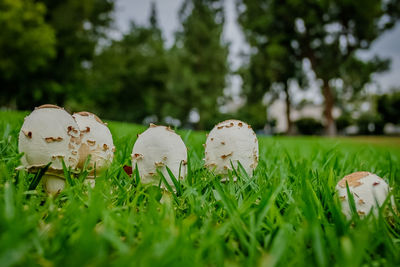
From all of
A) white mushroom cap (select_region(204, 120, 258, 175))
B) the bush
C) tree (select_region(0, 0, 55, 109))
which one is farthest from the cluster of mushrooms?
the bush

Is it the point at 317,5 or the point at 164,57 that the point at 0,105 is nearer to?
the point at 164,57

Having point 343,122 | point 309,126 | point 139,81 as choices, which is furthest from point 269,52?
point 343,122

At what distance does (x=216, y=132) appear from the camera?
1348 millimetres

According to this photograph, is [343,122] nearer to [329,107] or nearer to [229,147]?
[329,107]

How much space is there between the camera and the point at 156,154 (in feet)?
3.73

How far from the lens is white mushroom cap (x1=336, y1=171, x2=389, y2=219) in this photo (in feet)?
3.37

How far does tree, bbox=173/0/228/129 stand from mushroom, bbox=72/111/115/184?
19641 millimetres

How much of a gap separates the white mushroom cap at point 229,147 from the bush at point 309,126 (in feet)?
88.5

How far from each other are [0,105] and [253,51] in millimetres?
17397

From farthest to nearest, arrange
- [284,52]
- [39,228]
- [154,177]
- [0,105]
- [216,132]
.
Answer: [284,52], [0,105], [216,132], [154,177], [39,228]

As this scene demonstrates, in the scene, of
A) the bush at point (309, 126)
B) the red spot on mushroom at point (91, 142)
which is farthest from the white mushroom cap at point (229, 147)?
the bush at point (309, 126)

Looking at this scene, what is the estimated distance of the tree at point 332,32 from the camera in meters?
16.3

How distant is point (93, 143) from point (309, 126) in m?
27.5

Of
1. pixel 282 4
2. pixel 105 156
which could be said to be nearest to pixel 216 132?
pixel 105 156
